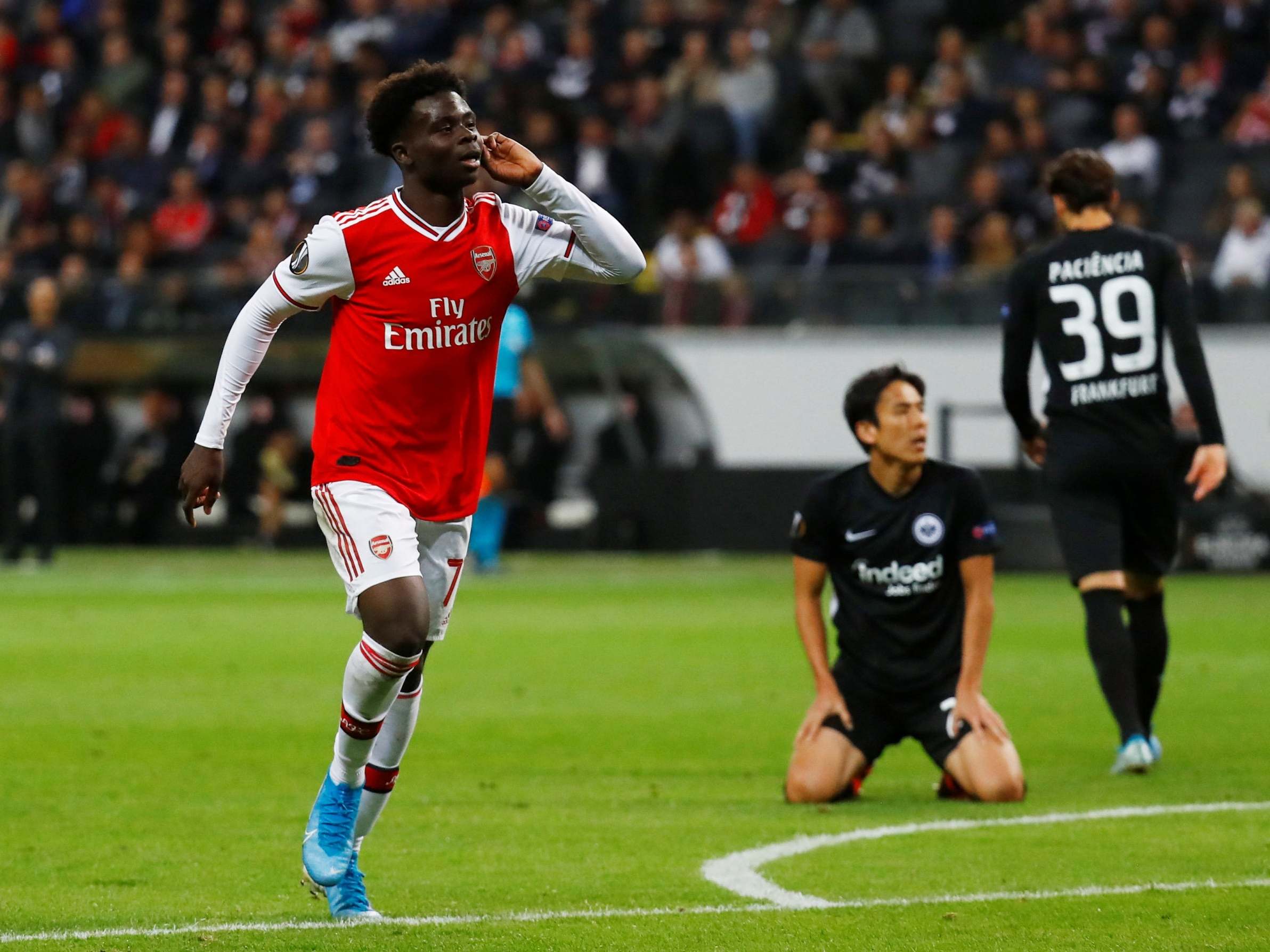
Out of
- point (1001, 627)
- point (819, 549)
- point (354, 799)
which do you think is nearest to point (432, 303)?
point (354, 799)

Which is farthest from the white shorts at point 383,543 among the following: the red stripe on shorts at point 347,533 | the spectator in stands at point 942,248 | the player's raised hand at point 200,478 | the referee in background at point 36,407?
the spectator in stands at point 942,248

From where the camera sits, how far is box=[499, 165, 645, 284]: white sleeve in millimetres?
5438

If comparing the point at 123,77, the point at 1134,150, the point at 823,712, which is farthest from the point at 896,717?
the point at 123,77

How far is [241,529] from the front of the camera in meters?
21.0

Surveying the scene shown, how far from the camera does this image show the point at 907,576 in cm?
728

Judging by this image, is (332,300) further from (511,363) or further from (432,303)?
(511,363)

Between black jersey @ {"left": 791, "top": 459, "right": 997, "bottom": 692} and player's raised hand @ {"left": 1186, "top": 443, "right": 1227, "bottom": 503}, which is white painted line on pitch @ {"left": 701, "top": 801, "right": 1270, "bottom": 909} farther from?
player's raised hand @ {"left": 1186, "top": 443, "right": 1227, "bottom": 503}

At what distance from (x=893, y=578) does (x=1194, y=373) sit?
53.0 inches

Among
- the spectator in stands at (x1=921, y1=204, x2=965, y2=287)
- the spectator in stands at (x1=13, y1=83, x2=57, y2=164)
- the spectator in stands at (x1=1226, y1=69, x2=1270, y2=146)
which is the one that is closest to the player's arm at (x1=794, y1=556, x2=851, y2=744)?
the spectator in stands at (x1=921, y1=204, x2=965, y2=287)

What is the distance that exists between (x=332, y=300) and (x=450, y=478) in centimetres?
55

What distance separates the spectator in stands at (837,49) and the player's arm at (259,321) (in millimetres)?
17800

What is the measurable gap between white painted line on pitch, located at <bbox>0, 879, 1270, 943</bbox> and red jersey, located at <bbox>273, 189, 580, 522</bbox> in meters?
1.02

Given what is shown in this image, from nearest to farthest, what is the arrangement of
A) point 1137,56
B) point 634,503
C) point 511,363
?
point 511,363
point 634,503
point 1137,56

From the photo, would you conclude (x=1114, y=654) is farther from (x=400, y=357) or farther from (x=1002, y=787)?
(x=400, y=357)
